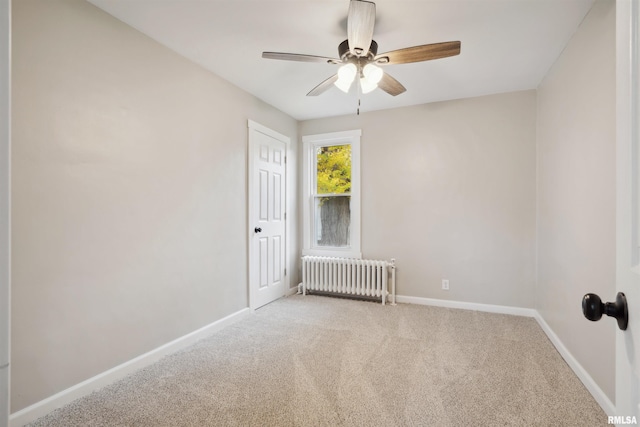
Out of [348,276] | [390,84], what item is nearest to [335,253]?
[348,276]

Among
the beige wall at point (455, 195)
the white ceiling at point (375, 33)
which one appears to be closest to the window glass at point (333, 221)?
the beige wall at point (455, 195)

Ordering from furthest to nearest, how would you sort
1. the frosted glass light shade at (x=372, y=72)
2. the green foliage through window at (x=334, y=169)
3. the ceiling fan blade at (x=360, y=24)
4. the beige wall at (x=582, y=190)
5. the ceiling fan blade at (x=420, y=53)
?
Result: the green foliage through window at (x=334, y=169) < the frosted glass light shade at (x=372, y=72) < the ceiling fan blade at (x=420, y=53) < the beige wall at (x=582, y=190) < the ceiling fan blade at (x=360, y=24)

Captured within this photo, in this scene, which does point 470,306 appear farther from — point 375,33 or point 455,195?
point 375,33

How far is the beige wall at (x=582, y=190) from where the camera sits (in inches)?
71.9

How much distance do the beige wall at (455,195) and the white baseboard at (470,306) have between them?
0.05m

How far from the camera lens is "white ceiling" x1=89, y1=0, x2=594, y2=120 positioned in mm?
2082

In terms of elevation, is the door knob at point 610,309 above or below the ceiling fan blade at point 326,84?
below

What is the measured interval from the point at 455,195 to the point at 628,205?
10.8ft

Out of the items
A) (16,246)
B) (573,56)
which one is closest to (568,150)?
(573,56)

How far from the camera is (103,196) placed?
212cm

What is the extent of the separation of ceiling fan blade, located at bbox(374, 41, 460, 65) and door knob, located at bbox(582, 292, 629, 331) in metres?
1.76

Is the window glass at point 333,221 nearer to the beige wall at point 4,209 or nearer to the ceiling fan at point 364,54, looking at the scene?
the ceiling fan at point 364,54

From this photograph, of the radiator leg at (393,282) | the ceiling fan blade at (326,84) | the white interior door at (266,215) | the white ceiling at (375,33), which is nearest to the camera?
the white ceiling at (375,33)

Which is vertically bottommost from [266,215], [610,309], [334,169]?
[610,309]
